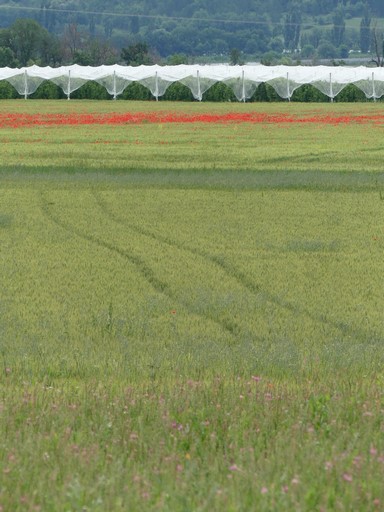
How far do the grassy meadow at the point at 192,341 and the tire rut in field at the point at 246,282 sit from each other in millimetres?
38

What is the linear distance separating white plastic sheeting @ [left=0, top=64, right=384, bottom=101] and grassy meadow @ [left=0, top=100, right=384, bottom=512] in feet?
181

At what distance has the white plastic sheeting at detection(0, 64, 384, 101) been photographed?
8188cm

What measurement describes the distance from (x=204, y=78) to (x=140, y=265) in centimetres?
6856

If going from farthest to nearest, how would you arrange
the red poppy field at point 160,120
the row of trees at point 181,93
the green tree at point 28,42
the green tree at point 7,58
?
the green tree at point 28,42 → the green tree at point 7,58 → the row of trees at point 181,93 → the red poppy field at point 160,120

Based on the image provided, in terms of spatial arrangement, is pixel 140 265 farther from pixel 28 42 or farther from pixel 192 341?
pixel 28 42

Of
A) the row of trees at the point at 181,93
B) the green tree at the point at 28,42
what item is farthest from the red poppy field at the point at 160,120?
the green tree at the point at 28,42

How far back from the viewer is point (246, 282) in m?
13.9

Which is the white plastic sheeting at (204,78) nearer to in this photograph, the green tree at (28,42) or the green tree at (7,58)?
the green tree at (7,58)

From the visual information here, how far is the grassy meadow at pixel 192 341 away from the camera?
554cm

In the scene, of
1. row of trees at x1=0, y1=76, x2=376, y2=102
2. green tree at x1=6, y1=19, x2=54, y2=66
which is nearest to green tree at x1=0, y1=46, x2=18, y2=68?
green tree at x1=6, y1=19, x2=54, y2=66

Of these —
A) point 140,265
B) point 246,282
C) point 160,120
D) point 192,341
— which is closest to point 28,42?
point 160,120

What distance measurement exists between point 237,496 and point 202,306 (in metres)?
7.18

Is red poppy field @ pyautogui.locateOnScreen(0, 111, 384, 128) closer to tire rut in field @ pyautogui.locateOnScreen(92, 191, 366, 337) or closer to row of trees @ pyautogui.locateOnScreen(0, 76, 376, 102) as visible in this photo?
row of trees @ pyautogui.locateOnScreen(0, 76, 376, 102)

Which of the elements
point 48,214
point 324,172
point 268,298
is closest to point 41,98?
point 324,172
